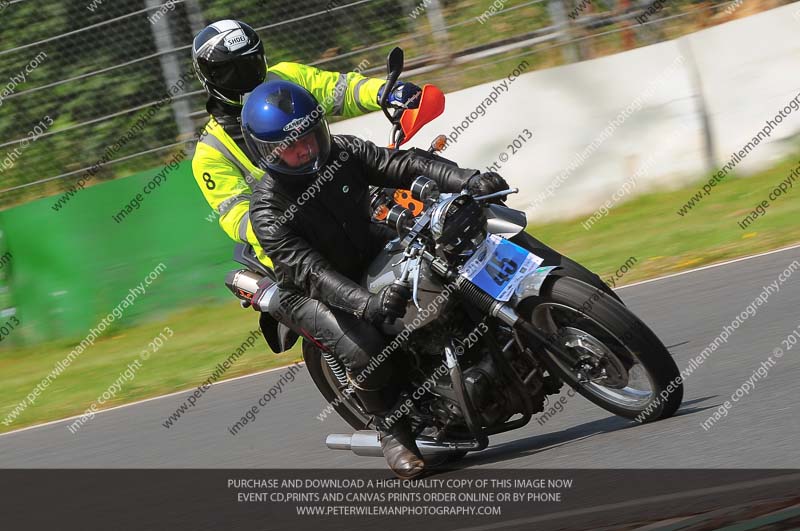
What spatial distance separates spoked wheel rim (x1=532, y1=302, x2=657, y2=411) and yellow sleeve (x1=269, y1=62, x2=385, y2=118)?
8.30 ft

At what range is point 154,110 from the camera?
11.3m

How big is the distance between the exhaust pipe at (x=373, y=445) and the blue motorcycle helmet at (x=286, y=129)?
147 centimetres

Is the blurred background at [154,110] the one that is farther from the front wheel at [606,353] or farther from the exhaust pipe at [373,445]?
the front wheel at [606,353]

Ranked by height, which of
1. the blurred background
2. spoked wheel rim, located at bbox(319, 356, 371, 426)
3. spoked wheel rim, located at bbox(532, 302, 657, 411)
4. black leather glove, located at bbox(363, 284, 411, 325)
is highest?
black leather glove, located at bbox(363, 284, 411, 325)

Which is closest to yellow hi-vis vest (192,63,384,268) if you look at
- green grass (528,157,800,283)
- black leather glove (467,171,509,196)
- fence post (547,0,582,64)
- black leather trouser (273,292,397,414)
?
black leather trouser (273,292,397,414)

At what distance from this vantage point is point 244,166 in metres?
6.88

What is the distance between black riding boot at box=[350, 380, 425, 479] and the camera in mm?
5562

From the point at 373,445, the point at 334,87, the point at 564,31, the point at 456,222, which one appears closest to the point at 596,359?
the point at 456,222

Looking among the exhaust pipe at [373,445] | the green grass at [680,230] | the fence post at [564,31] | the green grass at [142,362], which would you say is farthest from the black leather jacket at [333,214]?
the fence post at [564,31]

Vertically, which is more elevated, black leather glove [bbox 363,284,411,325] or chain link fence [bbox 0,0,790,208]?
black leather glove [bbox 363,284,411,325]

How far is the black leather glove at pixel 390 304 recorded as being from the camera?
484 cm

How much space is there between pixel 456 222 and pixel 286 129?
88cm

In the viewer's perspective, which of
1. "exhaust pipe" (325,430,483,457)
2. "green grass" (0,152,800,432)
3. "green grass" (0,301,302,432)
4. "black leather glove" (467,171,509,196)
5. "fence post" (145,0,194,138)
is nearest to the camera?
"black leather glove" (467,171,509,196)

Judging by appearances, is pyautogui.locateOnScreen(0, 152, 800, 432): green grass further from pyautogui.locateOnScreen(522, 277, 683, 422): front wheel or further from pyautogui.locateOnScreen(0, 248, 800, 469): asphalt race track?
pyautogui.locateOnScreen(522, 277, 683, 422): front wheel
